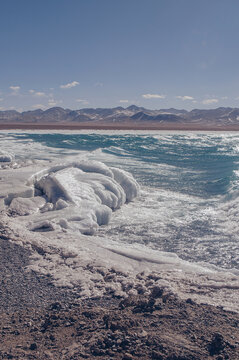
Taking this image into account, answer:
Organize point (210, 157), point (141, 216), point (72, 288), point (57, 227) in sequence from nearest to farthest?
point (72, 288) < point (57, 227) < point (141, 216) < point (210, 157)

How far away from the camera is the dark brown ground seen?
2133mm

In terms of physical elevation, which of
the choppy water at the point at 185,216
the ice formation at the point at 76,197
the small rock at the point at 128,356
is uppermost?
the ice formation at the point at 76,197

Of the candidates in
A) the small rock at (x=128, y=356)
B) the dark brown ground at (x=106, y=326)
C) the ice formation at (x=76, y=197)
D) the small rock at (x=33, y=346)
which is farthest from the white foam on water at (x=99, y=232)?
the small rock at (x=128, y=356)

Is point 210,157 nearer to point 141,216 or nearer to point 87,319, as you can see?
point 141,216

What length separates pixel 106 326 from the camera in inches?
94.2

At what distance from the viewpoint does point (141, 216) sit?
6.44m

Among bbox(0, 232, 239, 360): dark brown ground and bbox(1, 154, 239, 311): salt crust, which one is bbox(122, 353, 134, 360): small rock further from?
bbox(1, 154, 239, 311): salt crust

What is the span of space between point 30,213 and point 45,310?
3131mm

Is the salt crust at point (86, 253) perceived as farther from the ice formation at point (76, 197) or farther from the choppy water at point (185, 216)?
the choppy water at point (185, 216)

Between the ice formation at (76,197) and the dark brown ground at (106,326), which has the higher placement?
the ice formation at (76,197)

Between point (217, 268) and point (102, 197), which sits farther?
point (102, 197)

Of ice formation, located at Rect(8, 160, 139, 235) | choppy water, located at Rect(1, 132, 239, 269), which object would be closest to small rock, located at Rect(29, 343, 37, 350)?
ice formation, located at Rect(8, 160, 139, 235)

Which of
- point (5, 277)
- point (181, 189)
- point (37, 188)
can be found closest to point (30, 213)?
point (37, 188)

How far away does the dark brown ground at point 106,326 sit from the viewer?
213 centimetres
